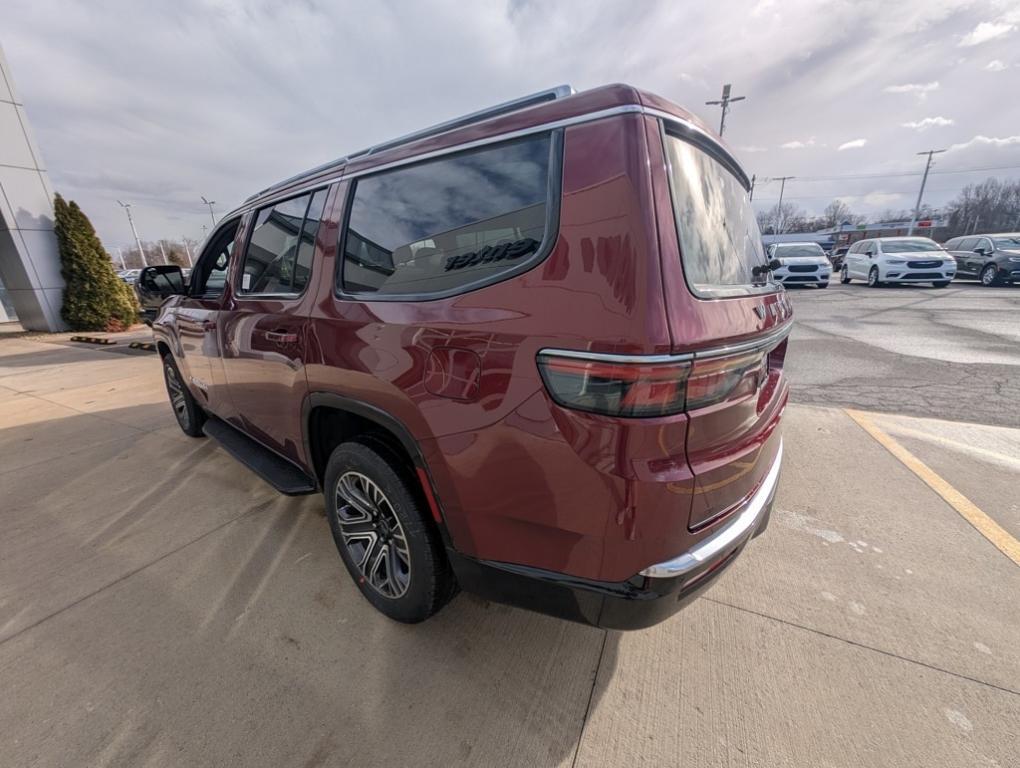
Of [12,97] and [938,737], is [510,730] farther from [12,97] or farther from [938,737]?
[12,97]

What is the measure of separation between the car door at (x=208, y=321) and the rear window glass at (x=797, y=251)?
19.2 metres

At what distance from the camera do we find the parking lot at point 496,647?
5.07ft

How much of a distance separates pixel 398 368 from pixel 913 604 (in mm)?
2576

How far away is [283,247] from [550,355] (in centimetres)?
190

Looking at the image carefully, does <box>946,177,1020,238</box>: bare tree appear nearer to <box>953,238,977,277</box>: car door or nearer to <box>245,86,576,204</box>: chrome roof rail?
<box>953,238,977,277</box>: car door

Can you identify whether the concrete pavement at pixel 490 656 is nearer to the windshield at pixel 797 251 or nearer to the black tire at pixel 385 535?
the black tire at pixel 385 535

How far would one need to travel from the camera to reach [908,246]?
16047 millimetres

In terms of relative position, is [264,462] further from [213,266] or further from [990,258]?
[990,258]

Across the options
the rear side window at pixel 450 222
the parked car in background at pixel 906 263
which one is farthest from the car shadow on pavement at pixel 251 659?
the parked car in background at pixel 906 263

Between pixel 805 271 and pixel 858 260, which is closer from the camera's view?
pixel 805 271

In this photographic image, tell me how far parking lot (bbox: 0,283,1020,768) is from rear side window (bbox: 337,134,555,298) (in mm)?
1547

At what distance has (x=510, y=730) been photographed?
159 centimetres

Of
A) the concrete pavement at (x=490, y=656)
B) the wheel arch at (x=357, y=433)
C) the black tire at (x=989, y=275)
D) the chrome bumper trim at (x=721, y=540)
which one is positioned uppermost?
the wheel arch at (x=357, y=433)

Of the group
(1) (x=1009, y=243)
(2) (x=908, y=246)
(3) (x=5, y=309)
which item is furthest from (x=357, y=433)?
(1) (x=1009, y=243)
